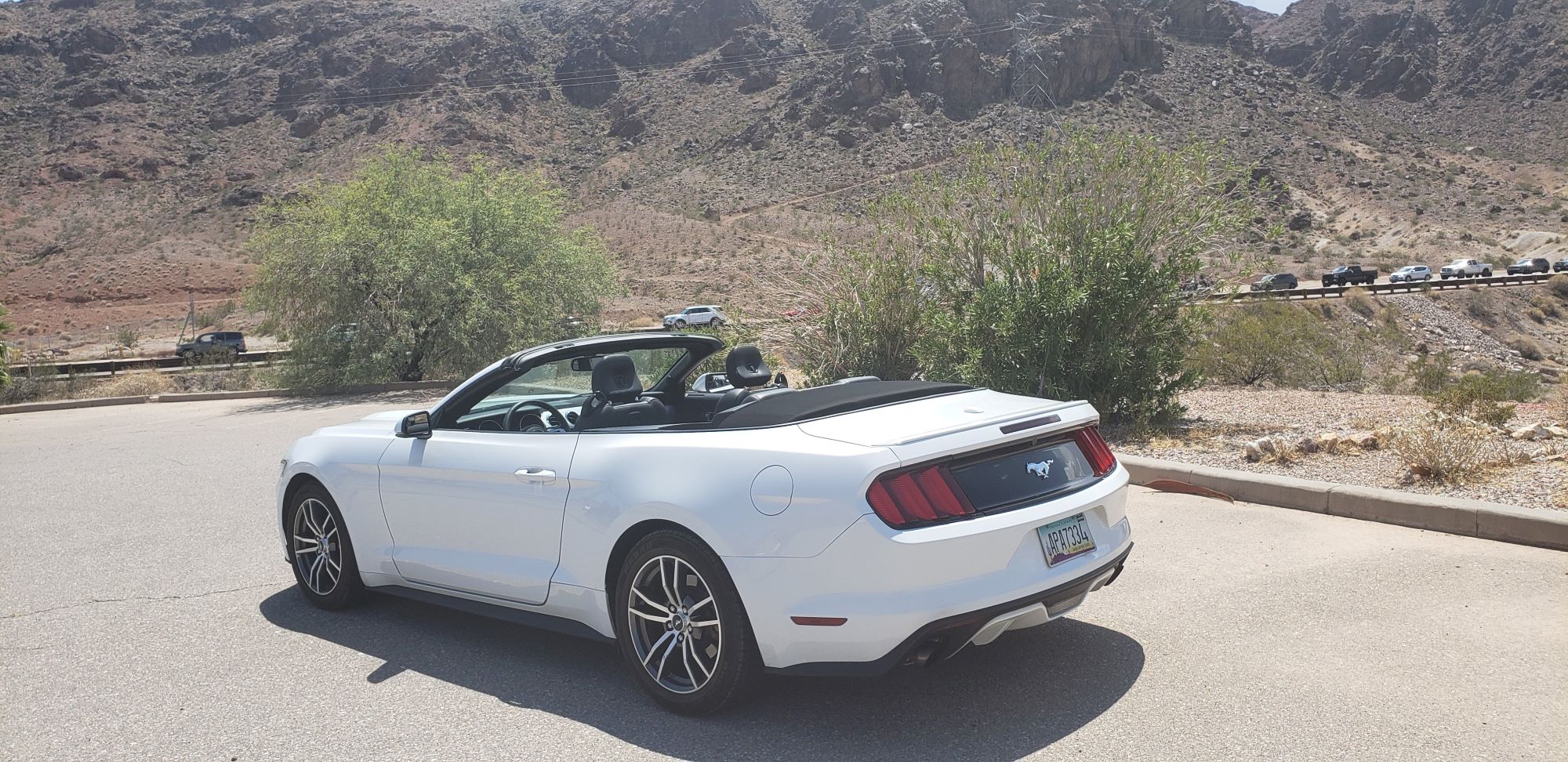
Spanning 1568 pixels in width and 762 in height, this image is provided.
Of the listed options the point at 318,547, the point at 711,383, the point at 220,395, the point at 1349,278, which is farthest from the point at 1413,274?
the point at 318,547

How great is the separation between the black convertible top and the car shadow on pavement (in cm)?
106

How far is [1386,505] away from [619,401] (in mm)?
5101

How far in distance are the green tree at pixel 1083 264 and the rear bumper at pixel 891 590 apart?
6.96 meters

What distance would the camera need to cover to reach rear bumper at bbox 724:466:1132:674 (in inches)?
153

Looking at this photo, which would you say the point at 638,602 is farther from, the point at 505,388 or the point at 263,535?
the point at 263,535

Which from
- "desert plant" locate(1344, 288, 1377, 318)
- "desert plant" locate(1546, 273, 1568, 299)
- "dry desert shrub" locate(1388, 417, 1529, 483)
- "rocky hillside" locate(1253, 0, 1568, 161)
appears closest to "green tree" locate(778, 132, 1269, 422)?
"dry desert shrub" locate(1388, 417, 1529, 483)

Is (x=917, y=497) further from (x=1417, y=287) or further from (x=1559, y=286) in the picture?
(x=1559, y=286)

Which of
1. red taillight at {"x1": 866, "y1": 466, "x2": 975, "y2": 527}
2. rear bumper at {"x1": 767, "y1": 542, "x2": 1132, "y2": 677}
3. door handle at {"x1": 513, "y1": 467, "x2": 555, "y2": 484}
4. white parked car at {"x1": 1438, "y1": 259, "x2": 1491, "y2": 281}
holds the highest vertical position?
door handle at {"x1": 513, "y1": 467, "x2": 555, "y2": 484}

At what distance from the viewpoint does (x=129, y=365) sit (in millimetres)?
28953

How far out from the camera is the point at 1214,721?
420cm

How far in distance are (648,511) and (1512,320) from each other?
5189 centimetres

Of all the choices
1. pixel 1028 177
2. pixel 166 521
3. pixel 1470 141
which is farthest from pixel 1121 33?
pixel 166 521

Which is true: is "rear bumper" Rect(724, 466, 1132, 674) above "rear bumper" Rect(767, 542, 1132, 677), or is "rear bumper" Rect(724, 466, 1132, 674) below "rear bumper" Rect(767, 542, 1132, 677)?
above

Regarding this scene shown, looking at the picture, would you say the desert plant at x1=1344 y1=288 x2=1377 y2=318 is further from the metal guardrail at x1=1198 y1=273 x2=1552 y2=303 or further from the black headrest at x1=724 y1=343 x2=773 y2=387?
the black headrest at x1=724 y1=343 x2=773 y2=387
